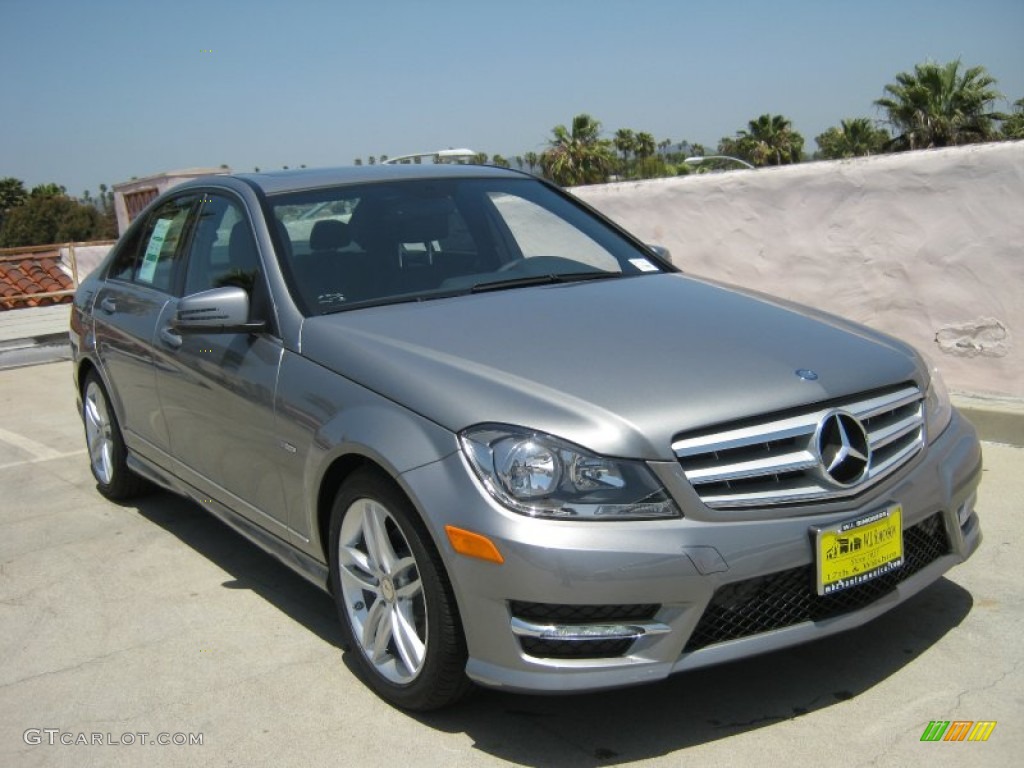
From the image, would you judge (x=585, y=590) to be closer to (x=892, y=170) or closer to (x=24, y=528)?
(x=24, y=528)

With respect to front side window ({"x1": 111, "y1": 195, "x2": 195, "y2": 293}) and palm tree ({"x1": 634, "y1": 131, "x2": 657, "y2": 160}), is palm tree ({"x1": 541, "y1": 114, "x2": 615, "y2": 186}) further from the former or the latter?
front side window ({"x1": 111, "y1": 195, "x2": 195, "y2": 293})

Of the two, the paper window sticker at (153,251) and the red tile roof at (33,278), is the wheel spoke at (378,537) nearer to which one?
the paper window sticker at (153,251)

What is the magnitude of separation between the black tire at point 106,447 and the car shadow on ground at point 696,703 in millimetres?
2186

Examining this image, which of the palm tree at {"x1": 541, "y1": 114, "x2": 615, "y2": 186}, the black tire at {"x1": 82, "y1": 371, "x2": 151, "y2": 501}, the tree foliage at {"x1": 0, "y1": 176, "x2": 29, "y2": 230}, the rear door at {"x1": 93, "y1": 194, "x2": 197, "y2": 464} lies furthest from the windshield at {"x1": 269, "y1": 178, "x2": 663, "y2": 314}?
the tree foliage at {"x1": 0, "y1": 176, "x2": 29, "y2": 230}

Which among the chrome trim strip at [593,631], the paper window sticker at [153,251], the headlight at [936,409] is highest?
the paper window sticker at [153,251]

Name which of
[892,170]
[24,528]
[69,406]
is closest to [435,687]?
[24,528]

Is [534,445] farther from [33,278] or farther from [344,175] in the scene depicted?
[33,278]

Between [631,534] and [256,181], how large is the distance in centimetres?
245

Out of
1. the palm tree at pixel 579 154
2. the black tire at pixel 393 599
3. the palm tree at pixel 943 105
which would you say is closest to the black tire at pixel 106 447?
the black tire at pixel 393 599

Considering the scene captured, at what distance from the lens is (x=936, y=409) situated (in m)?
3.59

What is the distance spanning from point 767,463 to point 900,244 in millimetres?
4216

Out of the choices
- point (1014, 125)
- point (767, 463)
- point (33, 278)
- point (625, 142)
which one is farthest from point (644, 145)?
point (767, 463)

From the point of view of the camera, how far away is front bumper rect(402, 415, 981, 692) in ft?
9.25

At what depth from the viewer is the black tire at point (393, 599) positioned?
3.06 m
